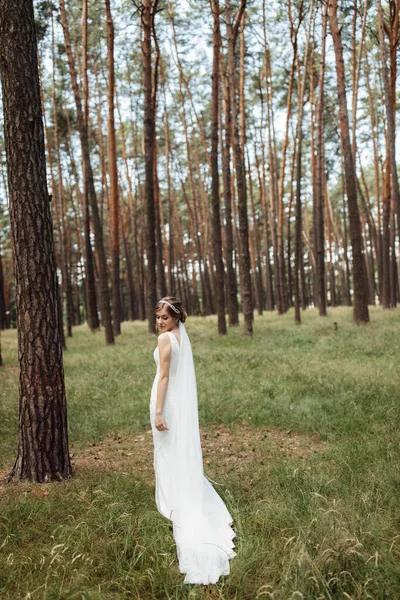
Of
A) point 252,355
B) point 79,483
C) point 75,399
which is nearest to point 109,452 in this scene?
point 79,483

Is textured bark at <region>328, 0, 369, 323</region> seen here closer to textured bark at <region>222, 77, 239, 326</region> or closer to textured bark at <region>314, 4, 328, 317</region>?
textured bark at <region>314, 4, 328, 317</region>

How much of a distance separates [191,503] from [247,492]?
79 centimetres

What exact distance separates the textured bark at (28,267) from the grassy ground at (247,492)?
0.44m

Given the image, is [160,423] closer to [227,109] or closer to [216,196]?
[216,196]

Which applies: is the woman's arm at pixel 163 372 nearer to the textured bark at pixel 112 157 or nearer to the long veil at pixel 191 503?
→ the long veil at pixel 191 503

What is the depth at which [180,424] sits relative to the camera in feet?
16.0

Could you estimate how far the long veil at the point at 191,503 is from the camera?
3.89 m

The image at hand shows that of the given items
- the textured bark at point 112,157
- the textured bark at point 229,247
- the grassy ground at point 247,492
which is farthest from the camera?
the textured bark at point 229,247

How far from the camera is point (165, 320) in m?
4.98

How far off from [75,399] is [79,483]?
4.16m

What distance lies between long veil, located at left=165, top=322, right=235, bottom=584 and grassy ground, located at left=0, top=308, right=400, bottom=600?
0.39ft

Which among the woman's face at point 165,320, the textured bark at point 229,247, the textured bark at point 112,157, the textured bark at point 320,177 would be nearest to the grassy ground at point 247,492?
the woman's face at point 165,320

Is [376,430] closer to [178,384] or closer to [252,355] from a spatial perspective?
[178,384]

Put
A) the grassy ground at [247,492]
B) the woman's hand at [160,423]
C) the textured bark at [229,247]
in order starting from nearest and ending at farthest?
the grassy ground at [247,492] → the woman's hand at [160,423] → the textured bark at [229,247]
